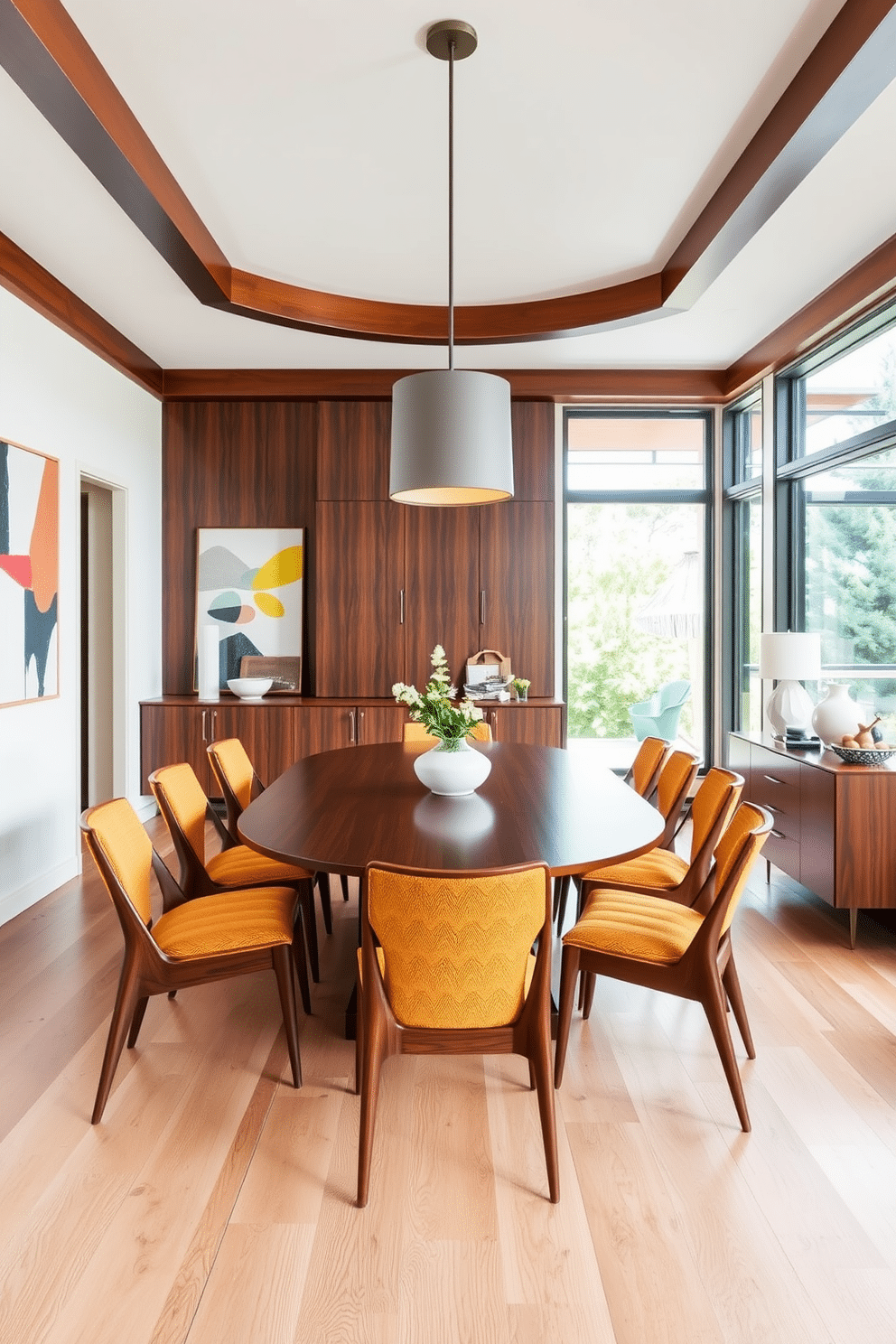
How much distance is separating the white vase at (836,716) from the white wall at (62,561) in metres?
3.65

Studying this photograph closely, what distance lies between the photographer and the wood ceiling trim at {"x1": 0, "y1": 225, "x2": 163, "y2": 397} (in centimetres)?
389

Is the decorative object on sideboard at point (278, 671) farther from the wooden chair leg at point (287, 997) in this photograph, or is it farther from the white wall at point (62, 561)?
the wooden chair leg at point (287, 997)

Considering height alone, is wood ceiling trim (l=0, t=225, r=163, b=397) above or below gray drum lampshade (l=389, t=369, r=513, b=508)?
above

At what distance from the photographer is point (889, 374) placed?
13.4 ft

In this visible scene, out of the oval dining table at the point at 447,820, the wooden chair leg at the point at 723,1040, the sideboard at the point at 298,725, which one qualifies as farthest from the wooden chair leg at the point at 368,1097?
the sideboard at the point at 298,725

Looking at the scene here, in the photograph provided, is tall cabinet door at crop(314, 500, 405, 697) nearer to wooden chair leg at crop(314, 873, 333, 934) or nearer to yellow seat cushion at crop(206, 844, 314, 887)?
wooden chair leg at crop(314, 873, 333, 934)

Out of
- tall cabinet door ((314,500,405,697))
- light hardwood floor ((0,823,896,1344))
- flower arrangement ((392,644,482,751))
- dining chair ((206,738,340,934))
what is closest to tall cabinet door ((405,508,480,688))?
tall cabinet door ((314,500,405,697))

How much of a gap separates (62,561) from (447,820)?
2.81 metres

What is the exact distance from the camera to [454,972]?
1.94 m

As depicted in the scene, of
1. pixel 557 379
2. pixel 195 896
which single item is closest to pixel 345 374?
pixel 557 379

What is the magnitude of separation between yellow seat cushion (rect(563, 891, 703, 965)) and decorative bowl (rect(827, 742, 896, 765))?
140 cm

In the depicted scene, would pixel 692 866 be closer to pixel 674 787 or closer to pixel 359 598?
pixel 674 787

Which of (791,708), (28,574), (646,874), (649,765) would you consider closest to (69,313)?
(28,574)

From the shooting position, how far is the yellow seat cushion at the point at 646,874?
9.65 feet
